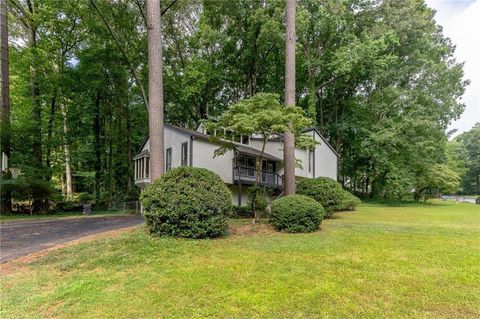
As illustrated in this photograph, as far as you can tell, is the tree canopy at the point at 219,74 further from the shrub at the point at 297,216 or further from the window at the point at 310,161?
the shrub at the point at 297,216

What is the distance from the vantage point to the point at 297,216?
28.0ft

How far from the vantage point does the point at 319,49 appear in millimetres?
26828

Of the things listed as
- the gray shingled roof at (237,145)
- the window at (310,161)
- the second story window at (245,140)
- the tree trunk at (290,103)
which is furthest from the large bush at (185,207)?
the window at (310,161)

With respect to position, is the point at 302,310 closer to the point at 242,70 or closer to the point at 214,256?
the point at 214,256

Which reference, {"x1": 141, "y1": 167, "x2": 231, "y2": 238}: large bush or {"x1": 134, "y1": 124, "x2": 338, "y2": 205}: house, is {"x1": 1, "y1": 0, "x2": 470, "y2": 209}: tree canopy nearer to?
{"x1": 134, "y1": 124, "x2": 338, "y2": 205}: house

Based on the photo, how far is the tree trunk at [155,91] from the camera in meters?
8.92

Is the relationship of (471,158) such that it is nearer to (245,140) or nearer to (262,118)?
(245,140)

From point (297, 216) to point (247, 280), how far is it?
4409 millimetres

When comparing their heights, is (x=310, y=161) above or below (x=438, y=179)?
above

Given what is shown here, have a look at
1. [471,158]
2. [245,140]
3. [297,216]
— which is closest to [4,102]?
[245,140]

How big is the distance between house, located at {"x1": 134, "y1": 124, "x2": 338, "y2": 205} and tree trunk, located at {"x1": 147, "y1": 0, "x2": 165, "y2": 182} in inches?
171

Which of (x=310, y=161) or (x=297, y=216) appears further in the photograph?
(x=310, y=161)

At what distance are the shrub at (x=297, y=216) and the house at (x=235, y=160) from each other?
5.30 metres

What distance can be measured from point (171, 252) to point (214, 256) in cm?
100
